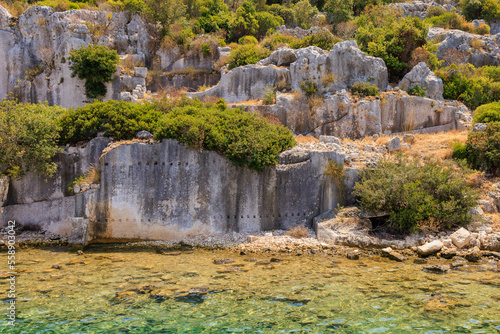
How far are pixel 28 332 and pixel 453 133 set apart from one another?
19.8 meters

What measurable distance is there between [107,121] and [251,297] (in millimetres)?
10395

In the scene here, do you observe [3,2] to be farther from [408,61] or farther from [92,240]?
[408,61]

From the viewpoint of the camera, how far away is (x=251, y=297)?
30.0 ft

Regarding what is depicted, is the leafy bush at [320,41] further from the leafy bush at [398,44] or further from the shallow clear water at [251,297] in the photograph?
the shallow clear water at [251,297]

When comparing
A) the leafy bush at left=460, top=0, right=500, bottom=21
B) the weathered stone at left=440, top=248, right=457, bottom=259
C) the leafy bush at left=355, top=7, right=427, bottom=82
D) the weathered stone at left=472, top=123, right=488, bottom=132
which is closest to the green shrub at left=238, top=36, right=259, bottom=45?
the leafy bush at left=355, top=7, right=427, bottom=82

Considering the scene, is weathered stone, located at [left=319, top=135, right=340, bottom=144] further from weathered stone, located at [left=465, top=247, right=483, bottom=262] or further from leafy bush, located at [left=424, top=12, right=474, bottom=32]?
leafy bush, located at [left=424, top=12, right=474, bottom=32]

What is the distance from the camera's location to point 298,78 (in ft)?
74.7

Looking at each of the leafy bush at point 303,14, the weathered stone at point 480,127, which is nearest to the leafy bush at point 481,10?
the leafy bush at point 303,14

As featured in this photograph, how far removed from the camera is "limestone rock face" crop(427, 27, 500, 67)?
28.2 meters

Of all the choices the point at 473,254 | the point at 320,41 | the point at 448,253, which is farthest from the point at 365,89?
the point at 473,254

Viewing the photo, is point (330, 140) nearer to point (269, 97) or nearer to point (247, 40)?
point (269, 97)

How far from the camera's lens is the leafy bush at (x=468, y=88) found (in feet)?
76.3

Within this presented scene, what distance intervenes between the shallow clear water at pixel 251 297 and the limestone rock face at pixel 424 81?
13.5 m

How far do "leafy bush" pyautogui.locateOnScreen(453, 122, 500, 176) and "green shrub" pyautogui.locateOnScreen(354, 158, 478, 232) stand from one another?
2718 mm
